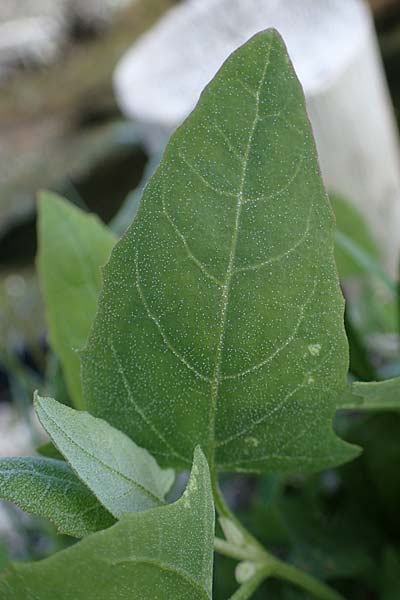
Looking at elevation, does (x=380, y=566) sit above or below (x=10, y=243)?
above

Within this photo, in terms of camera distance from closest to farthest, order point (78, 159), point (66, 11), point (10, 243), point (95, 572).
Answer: point (95, 572) < point (10, 243) < point (78, 159) < point (66, 11)

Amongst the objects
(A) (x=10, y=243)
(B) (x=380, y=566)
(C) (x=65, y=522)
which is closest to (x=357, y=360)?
(B) (x=380, y=566)

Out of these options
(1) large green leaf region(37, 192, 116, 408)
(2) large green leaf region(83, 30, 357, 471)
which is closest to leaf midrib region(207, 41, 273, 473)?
(2) large green leaf region(83, 30, 357, 471)

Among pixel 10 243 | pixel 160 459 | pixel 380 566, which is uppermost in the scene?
pixel 160 459

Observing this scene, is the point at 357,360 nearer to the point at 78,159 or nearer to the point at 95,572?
the point at 95,572

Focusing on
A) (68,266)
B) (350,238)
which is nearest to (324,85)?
(350,238)

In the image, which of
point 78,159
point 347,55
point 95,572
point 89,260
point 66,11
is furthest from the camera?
point 66,11
